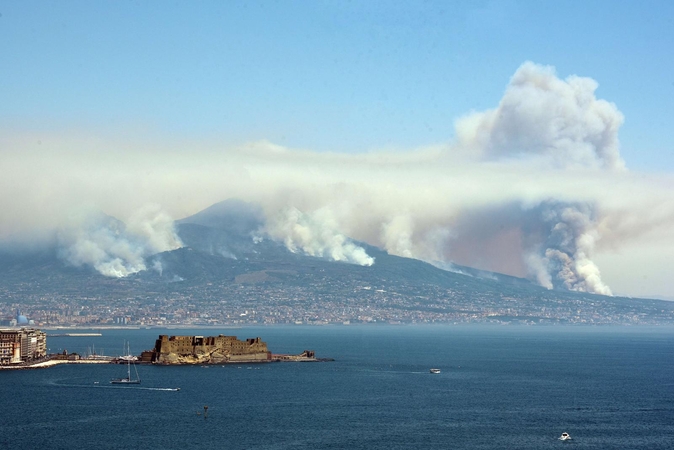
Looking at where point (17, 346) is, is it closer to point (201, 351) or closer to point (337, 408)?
point (201, 351)

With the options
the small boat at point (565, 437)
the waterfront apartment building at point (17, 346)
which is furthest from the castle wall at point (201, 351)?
the small boat at point (565, 437)

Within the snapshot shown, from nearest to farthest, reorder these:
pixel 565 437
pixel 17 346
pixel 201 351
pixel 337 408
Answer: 1. pixel 565 437
2. pixel 337 408
3. pixel 17 346
4. pixel 201 351

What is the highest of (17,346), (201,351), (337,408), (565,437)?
(17,346)

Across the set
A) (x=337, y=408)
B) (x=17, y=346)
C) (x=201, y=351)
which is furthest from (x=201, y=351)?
(x=337, y=408)

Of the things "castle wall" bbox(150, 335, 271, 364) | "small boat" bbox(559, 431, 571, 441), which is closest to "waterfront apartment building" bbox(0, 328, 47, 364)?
"castle wall" bbox(150, 335, 271, 364)

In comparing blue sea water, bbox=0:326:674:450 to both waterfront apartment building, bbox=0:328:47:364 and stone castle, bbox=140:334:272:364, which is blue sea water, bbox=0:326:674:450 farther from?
waterfront apartment building, bbox=0:328:47:364

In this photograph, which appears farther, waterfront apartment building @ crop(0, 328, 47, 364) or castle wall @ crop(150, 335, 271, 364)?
castle wall @ crop(150, 335, 271, 364)

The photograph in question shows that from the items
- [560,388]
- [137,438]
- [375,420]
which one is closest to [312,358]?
[560,388]

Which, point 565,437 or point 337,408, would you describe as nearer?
point 565,437

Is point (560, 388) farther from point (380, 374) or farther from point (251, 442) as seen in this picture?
point (251, 442)
